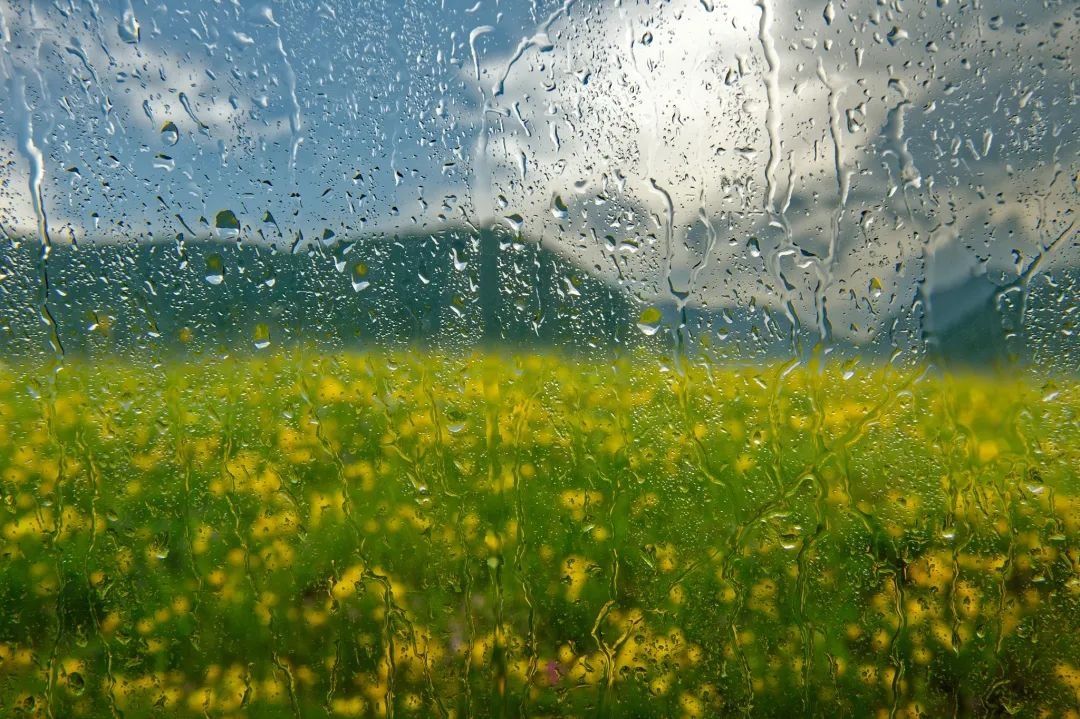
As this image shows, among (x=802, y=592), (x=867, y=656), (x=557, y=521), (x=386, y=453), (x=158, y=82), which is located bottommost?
(x=867, y=656)

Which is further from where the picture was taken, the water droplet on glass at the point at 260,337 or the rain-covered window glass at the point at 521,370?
the water droplet on glass at the point at 260,337

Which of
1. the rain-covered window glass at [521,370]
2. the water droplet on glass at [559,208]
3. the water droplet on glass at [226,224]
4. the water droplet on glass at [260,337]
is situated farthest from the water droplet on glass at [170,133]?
the water droplet on glass at [559,208]

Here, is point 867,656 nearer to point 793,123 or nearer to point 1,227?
point 793,123

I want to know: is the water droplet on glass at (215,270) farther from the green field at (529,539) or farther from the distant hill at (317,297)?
the green field at (529,539)

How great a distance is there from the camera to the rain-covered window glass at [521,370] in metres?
1.59

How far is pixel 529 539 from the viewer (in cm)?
169

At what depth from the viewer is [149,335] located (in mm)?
1706

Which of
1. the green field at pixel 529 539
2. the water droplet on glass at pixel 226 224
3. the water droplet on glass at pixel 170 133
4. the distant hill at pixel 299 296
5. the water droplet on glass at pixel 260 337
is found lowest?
the green field at pixel 529 539

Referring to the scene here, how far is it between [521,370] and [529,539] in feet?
1.37

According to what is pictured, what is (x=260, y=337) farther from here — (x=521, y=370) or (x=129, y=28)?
(x=129, y=28)

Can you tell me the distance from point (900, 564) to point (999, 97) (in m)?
1.09

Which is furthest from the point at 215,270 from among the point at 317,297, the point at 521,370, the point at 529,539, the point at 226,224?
the point at 529,539

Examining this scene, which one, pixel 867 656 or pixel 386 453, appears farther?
pixel 386 453

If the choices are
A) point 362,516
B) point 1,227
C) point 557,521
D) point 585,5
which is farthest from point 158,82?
point 557,521
